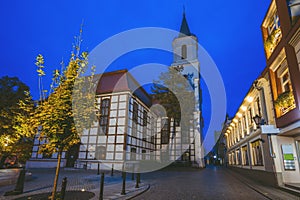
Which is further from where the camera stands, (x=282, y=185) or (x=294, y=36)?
(x=282, y=185)

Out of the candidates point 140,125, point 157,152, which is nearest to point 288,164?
point 140,125

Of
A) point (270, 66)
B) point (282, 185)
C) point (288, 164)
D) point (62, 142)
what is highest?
point (270, 66)

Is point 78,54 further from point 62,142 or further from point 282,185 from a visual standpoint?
point 282,185

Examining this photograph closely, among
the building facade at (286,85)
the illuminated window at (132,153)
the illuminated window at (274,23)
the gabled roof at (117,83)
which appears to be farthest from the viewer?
the gabled roof at (117,83)

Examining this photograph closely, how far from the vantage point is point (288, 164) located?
849 centimetres

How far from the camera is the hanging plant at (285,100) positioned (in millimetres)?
7879

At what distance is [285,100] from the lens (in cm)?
805

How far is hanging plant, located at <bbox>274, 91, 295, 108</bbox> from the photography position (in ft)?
25.8

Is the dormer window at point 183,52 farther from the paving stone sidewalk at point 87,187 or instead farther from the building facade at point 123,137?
the paving stone sidewalk at point 87,187

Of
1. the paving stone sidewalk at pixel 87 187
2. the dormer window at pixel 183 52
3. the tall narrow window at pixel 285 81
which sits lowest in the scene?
the paving stone sidewalk at pixel 87 187

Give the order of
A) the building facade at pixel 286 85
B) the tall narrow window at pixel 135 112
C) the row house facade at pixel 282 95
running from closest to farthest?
the building facade at pixel 286 85
the row house facade at pixel 282 95
the tall narrow window at pixel 135 112

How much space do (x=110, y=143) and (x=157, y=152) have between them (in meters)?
9.92

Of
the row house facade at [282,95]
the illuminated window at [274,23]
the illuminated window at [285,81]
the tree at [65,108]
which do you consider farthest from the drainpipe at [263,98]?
the tree at [65,108]

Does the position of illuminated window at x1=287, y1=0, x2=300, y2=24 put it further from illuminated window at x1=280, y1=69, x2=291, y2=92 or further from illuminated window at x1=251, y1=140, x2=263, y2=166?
illuminated window at x1=251, y1=140, x2=263, y2=166
